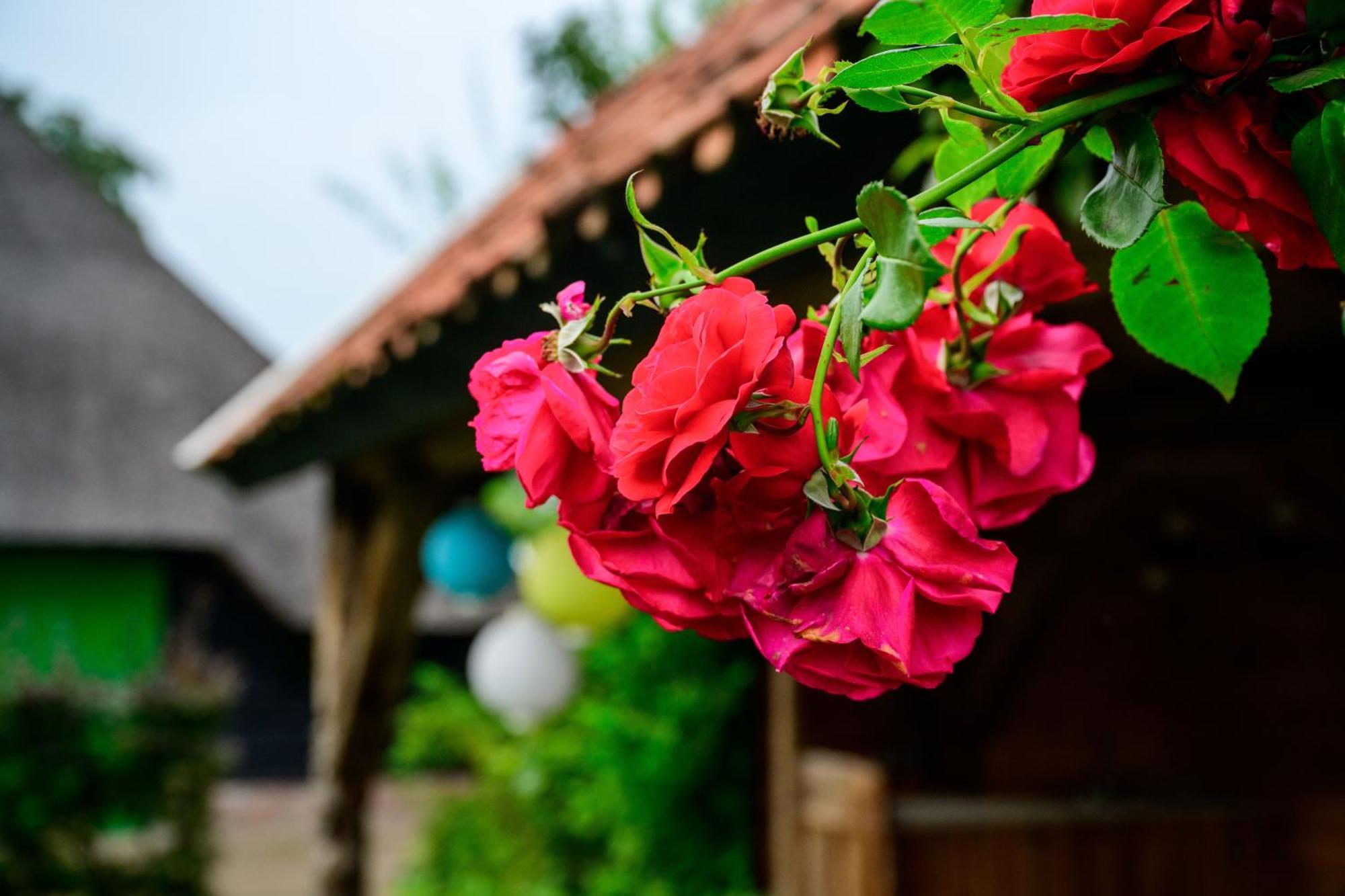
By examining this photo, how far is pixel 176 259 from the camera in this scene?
39.2 ft

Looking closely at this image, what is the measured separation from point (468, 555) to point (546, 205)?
2.13 m

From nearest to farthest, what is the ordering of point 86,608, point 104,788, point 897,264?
point 897,264 → point 104,788 → point 86,608

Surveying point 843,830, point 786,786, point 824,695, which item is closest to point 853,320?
point 843,830

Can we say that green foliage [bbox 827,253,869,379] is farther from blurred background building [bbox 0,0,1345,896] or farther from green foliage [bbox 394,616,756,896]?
green foliage [bbox 394,616,756,896]

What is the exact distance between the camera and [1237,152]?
0.32 m

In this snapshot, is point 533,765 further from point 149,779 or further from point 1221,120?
point 1221,120

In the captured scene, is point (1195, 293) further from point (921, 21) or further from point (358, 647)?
point (358, 647)

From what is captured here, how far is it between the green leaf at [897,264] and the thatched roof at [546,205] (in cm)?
40

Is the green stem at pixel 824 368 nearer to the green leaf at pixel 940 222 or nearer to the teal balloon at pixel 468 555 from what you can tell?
the green leaf at pixel 940 222

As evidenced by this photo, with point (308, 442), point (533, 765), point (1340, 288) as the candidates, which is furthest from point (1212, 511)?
point (533, 765)

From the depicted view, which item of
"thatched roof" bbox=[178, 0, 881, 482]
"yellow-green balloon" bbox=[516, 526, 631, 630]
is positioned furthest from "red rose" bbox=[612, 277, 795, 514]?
"yellow-green balloon" bbox=[516, 526, 631, 630]

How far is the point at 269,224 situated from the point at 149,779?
20.1m

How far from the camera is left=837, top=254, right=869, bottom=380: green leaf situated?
284mm

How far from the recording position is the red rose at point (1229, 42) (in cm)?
30
